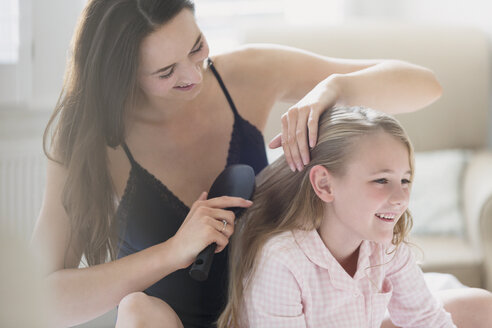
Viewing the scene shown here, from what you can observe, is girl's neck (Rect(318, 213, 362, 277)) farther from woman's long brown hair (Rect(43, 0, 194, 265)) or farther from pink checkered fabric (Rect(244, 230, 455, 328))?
woman's long brown hair (Rect(43, 0, 194, 265))

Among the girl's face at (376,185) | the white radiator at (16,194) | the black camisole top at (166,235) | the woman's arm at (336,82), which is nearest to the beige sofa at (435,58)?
the woman's arm at (336,82)

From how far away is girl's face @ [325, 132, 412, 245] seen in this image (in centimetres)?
87

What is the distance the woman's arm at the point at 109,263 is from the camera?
2.73ft

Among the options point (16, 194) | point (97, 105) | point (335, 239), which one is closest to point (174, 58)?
point (97, 105)

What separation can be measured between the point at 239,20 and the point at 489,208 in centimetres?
128

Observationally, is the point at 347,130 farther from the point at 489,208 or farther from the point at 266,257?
the point at 489,208

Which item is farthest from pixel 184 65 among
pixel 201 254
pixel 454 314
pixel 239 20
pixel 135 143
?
pixel 239 20

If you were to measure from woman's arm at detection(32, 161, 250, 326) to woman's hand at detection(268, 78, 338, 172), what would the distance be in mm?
110

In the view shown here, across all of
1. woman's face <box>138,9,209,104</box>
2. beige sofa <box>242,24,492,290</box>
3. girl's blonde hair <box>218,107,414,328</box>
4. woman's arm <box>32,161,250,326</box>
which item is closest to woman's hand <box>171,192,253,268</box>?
woman's arm <box>32,161,250,326</box>

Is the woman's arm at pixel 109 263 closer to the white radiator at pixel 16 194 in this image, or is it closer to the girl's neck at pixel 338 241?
the girl's neck at pixel 338 241

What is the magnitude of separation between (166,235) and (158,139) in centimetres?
18

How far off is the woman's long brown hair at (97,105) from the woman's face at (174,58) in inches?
Result: 0.6

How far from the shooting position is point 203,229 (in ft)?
2.68

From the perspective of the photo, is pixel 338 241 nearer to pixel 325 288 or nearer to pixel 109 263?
pixel 325 288
